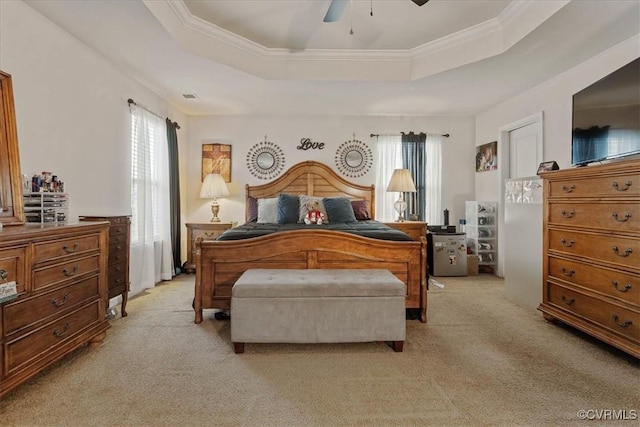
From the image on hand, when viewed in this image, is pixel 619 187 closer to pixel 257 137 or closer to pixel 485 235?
pixel 485 235

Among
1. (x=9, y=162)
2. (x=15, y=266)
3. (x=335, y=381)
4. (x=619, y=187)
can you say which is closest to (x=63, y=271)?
(x=15, y=266)

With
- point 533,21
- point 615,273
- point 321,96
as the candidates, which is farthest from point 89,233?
point 533,21

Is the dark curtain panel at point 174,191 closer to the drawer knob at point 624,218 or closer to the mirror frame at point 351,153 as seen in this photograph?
the mirror frame at point 351,153

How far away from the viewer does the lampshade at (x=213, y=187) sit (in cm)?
484

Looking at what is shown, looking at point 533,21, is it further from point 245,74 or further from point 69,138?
point 69,138

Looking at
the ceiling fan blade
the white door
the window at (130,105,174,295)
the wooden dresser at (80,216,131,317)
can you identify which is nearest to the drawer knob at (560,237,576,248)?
the white door

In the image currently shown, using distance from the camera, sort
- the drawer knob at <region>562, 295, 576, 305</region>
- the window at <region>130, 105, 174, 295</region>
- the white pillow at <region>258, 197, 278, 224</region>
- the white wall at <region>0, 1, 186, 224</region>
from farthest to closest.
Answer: the white pillow at <region>258, 197, 278, 224</region> → the window at <region>130, 105, 174, 295</region> → the drawer knob at <region>562, 295, 576, 305</region> → the white wall at <region>0, 1, 186, 224</region>

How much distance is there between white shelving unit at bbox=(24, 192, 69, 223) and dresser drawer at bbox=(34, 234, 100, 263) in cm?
33

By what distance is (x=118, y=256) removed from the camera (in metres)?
2.93

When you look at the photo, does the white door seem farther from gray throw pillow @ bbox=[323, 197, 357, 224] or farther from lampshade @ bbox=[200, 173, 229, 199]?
lampshade @ bbox=[200, 173, 229, 199]

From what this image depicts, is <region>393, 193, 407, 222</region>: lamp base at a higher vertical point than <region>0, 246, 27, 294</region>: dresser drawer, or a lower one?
higher

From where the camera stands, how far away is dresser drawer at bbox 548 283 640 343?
6.66 ft

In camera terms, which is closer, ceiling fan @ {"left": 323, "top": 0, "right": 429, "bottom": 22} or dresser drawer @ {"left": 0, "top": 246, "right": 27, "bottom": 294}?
dresser drawer @ {"left": 0, "top": 246, "right": 27, "bottom": 294}

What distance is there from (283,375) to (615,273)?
7.20 ft
